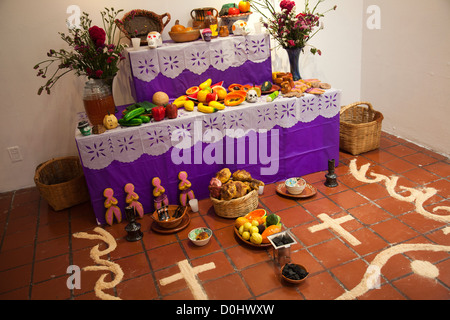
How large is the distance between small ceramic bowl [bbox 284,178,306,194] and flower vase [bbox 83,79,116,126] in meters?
1.71

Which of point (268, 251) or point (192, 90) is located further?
point (192, 90)

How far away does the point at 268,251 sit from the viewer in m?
2.76

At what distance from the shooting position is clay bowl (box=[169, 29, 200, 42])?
353 cm

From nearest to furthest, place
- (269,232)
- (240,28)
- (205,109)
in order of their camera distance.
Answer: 1. (269,232)
2. (205,109)
3. (240,28)

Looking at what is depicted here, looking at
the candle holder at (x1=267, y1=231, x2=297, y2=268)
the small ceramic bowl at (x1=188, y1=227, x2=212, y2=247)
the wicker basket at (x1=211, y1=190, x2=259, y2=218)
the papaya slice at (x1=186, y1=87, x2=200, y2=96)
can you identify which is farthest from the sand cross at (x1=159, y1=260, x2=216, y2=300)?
the papaya slice at (x1=186, y1=87, x2=200, y2=96)

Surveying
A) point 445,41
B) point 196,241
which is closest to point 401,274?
Result: point 196,241

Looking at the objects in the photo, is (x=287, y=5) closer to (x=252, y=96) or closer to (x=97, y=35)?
(x=252, y=96)

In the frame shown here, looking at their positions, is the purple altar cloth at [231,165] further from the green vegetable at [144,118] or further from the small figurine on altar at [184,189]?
the green vegetable at [144,118]

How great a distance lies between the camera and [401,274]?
2.42 m

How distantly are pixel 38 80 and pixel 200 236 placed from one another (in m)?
2.28

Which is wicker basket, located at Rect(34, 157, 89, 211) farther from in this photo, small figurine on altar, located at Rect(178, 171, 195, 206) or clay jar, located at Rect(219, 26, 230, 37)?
clay jar, located at Rect(219, 26, 230, 37)

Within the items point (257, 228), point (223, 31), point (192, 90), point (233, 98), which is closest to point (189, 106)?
point (192, 90)

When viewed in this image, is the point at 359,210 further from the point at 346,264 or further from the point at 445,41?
the point at 445,41

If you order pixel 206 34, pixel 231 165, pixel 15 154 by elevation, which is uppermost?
pixel 206 34
